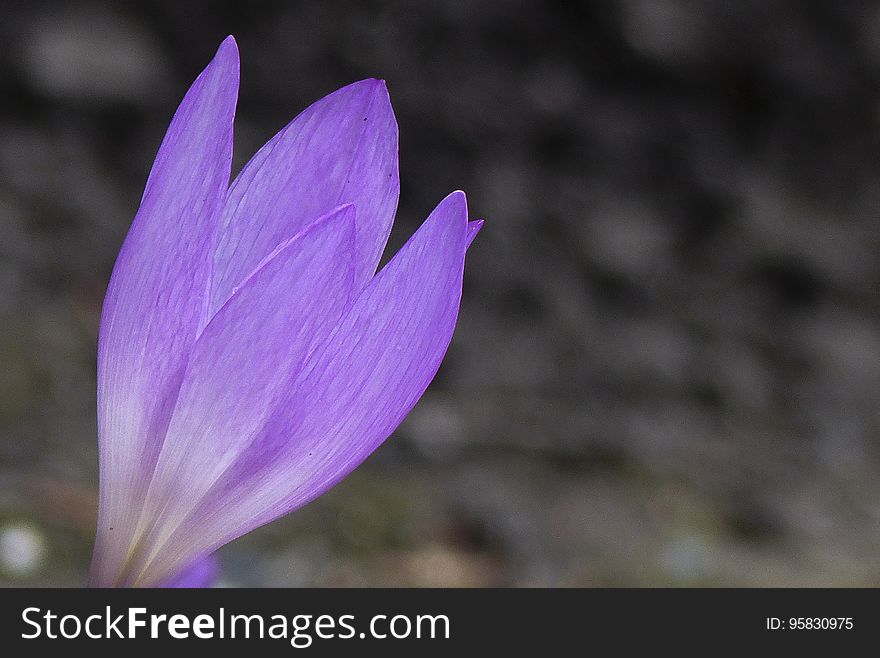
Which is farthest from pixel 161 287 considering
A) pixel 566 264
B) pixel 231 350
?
pixel 566 264

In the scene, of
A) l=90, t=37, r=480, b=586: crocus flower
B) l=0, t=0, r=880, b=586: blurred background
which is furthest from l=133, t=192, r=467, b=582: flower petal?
l=0, t=0, r=880, b=586: blurred background

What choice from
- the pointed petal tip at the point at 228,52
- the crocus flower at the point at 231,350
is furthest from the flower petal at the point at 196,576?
the pointed petal tip at the point at 228,52

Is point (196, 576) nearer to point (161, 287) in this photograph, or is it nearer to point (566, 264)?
point (161, 287)

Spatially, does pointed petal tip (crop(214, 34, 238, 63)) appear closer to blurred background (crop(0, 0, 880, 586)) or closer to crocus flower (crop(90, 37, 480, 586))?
crocus flower (crop(90, 37, 480, 586))

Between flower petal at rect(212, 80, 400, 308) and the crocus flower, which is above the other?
flower petal at rect(212, 80, 400, 308)

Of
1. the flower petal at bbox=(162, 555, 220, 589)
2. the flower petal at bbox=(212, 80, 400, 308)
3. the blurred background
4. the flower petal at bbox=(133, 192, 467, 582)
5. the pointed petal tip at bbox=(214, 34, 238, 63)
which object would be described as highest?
the blurred background

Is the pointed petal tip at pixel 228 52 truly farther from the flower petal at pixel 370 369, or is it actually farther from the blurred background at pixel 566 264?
the blurred background at pixel 566 264

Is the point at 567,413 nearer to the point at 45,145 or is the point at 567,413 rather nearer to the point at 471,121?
the point at 471,121
